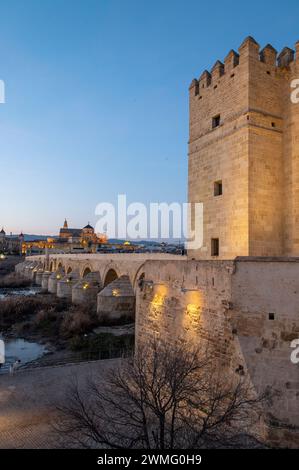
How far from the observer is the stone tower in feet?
27.9

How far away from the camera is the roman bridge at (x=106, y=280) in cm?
1808

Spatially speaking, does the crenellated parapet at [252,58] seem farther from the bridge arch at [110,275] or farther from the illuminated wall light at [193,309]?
the bridge arch at [110,275]

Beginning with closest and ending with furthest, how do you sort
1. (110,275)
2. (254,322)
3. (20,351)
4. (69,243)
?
(254,322) → (20,351) → (110,275) → (69,243)

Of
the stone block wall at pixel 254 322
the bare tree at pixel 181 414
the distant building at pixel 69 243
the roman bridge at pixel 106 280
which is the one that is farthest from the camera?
the distant building at pixel 69 243

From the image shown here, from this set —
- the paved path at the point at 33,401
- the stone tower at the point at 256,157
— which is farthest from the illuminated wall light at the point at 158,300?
the paved path at the point at 33,401

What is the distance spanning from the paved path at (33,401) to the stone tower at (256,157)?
571cm

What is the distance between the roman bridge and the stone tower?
2.49m

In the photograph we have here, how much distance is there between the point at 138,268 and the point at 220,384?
11794 millimetres

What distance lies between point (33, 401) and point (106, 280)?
1457cm

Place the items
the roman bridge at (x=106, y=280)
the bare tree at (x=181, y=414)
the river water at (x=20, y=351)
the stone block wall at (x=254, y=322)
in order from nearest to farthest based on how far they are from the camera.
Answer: the bare tree at (x=181, y=414)
the stone block wall at (x=254, y=322)
the river water at (x=20, y=351)
the roman bridge at (x=106, y=280)

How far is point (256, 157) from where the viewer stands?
28.2 feet

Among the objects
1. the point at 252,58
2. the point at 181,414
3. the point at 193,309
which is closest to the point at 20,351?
the point at 193,309

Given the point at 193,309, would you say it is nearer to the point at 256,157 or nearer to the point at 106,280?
the point at 256,157

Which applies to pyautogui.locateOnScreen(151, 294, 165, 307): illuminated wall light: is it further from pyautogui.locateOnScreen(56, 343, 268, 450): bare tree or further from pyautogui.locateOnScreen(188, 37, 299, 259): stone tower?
pyautogui.locateOnScreen(56, 343, 268, 450): bare tree
